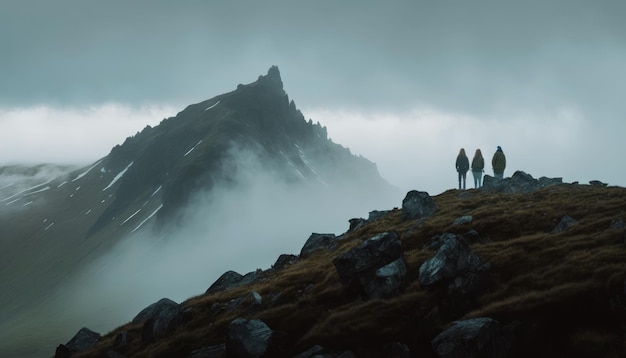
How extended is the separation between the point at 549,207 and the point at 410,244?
11.7 meters

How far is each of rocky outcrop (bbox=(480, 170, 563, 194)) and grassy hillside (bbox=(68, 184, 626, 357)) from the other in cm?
1118

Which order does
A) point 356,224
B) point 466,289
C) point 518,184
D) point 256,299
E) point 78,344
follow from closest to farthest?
point 466,289
point 256,299
point 78,344
point 518,184
point 356,224

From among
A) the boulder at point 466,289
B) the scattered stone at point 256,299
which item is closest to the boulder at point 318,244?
the scattered stone at point 256,299

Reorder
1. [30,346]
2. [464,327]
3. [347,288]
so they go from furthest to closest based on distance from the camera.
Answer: [30,346]
[347,288]
[464,327]

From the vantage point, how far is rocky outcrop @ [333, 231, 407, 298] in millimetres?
27172

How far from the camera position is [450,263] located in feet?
81.3

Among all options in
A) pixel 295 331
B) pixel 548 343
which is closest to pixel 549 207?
pixel 548 343

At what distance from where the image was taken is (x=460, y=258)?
25.0 m

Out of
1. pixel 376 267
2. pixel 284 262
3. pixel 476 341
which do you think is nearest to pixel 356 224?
pixel 284 262

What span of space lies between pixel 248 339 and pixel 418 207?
92.7 feet

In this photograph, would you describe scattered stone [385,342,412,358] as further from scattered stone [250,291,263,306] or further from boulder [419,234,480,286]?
scattered stone [250,291,263,306]

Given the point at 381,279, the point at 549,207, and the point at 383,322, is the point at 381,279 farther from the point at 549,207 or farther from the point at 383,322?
the point at 549,207

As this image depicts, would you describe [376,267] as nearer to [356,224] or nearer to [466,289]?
[466,289]

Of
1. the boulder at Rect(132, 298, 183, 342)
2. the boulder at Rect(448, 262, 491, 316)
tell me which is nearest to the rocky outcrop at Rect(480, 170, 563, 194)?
the boulder at Rect(448, 262, 491, 316)
